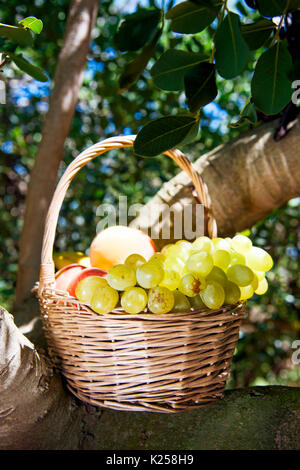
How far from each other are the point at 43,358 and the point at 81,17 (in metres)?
0.95

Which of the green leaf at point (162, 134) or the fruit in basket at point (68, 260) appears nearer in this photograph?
the green leaf at point (162, 134)

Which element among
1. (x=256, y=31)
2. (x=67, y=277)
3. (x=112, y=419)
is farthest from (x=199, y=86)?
(x=112, y=419)

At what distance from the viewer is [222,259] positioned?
2.33 ft

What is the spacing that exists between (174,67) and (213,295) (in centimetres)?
37

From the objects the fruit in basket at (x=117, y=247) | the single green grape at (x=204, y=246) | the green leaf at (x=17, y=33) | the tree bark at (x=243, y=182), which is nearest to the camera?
the green leaf at (x=17, y=33)

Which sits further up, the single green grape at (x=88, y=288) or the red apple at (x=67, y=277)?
the single green grape at (x=88, y=288)

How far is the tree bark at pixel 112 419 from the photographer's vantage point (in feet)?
2.01

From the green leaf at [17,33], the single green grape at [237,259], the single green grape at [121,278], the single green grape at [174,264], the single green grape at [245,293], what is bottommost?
the single green grape at [245,293]

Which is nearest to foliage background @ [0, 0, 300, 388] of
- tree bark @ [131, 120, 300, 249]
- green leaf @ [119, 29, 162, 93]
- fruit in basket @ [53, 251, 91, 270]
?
tree bark @ [131, 120, 300, 249]

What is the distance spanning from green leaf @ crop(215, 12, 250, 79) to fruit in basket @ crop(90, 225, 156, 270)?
0.41 m

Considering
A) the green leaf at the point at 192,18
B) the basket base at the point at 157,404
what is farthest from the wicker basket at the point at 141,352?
the green leaf at the point at 192,18

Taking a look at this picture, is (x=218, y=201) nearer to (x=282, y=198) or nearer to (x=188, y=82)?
(x=282, y=198)

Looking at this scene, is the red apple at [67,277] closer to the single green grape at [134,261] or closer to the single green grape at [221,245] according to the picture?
the single green grape at [134,261]

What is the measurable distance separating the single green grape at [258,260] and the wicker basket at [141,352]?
89 millimetres
